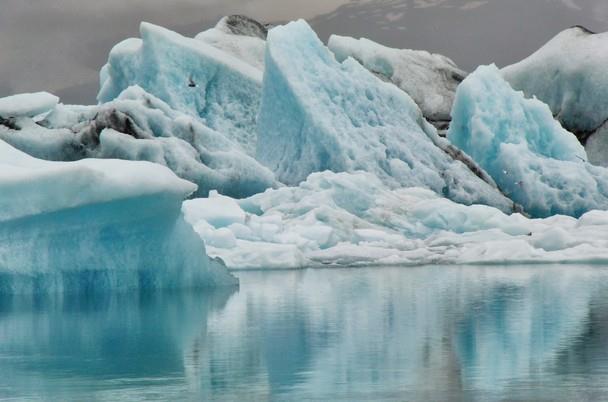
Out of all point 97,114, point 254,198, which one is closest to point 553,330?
point 254,198

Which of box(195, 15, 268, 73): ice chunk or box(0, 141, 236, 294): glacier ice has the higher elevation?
box(195, 15, 268, 73): ice chunk

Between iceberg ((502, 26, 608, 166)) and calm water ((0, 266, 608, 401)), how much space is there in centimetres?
1855

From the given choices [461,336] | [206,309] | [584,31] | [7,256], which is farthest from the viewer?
[584,31]

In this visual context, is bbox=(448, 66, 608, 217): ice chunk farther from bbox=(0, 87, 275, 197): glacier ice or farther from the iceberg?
the iceberg

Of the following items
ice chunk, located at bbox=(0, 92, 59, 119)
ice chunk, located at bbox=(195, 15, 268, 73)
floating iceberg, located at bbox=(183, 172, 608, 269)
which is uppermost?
ice chunk, located at bbox=(195, 15, 268, 73)

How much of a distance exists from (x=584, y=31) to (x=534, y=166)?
10.2m

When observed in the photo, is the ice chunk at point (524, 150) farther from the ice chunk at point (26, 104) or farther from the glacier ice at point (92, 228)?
the glacier ice at point (92, 228)

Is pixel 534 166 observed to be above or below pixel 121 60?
below

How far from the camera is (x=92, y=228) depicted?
1260 cm

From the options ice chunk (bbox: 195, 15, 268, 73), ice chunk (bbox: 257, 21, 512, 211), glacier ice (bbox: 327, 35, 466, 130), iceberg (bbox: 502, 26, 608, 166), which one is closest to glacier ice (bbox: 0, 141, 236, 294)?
ice chunk (bbox: 257, 21, 512, 211)

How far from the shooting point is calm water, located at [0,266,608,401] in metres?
6.04

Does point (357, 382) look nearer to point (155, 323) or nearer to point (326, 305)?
point (155, 323)

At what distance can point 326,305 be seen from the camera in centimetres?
1152

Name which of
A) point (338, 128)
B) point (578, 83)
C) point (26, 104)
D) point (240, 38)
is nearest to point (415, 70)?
point (578, 83)
